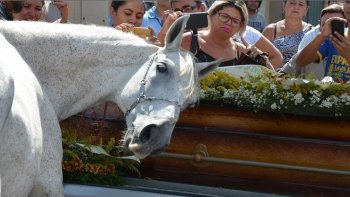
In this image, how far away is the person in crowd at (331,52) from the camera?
427cm

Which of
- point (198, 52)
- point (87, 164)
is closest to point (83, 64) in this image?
point (87, 164)

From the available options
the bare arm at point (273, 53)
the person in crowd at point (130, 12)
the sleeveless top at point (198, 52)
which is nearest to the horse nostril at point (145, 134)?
the sleeveless top at point (198, 52)

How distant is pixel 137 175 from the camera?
396 centimetres

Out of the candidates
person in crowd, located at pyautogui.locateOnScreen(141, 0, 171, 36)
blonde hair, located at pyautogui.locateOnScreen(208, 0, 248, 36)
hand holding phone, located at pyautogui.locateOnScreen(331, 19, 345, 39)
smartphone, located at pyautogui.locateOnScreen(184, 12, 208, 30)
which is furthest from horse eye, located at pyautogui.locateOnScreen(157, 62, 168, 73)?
person in crowd, located at pyautogui.locateOnScreen(141, 0, 171, 36)

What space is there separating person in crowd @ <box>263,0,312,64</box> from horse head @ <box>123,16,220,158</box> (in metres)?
2.56

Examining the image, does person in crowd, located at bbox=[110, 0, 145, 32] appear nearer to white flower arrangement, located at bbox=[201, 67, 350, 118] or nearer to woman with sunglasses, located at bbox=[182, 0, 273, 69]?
woman with sunglasses, located at bbox=[182, 0, 273, 69]

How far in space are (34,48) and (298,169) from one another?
5.20 feet

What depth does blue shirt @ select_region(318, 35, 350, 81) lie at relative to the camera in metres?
4.35

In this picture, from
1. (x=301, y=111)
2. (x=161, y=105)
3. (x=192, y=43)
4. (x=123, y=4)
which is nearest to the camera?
(x=161, y=105)

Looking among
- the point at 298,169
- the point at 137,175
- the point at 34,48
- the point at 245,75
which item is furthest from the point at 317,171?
the point at 34,48

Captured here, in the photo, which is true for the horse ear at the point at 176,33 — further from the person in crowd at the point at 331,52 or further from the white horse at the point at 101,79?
the person in crowd at the point at 331,52

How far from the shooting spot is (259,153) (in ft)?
12.5

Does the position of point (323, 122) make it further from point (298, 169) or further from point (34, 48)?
point (34, 48)

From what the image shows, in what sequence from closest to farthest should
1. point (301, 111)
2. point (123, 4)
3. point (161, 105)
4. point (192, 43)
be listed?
point (161, 105), point (301, 111), point (192, 43), point (123, 4)
